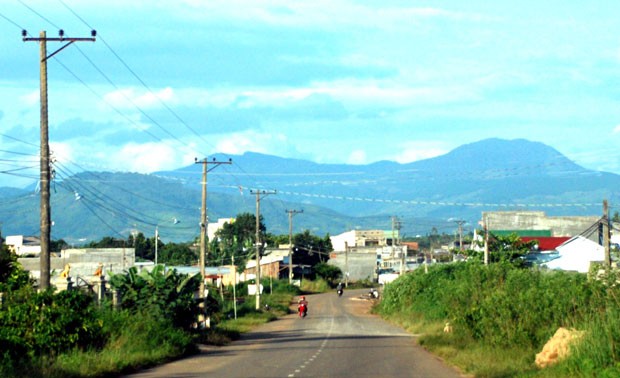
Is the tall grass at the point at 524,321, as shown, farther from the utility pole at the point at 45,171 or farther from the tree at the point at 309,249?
the tree at the point at 309,249

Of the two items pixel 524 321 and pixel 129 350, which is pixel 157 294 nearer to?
pixel 129 350

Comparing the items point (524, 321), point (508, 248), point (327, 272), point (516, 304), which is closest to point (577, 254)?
point (508, 248)

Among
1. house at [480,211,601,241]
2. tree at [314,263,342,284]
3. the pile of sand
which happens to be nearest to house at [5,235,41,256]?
tree at [314,263,342,284]

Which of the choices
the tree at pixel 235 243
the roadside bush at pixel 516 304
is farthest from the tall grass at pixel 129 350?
the tree at pixel 235 243

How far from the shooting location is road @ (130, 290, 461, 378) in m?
25.6

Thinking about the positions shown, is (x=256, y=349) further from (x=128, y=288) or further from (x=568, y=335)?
(x=568, y=335)

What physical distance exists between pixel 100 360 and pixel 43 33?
36.9 ft

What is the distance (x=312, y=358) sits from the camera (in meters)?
30.8

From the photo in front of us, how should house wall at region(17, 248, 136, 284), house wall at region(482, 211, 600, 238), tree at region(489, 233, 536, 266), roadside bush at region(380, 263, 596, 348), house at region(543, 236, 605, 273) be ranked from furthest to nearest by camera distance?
house wall at region(482, 211, 600, 238) < house wall at region(17, 248, 136, 284) < house at region(543, 236, 605, 273) < tree at region(489, 233, 536, 266) < roadside bush at region(380, 263, 596, 348)

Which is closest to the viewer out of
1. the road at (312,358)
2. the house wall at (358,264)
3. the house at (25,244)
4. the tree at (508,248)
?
the road at (312,358)

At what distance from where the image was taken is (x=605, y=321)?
69.6 ft

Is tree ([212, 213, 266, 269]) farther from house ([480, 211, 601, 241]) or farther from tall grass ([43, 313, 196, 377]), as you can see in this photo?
tall grass ([43, 313, 196, 377])

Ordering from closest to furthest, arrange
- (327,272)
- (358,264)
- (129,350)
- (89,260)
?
1. (129,350)
2. (89,260)
3. (327,272)
4. (358,264)

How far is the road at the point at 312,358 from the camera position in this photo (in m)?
25.6
